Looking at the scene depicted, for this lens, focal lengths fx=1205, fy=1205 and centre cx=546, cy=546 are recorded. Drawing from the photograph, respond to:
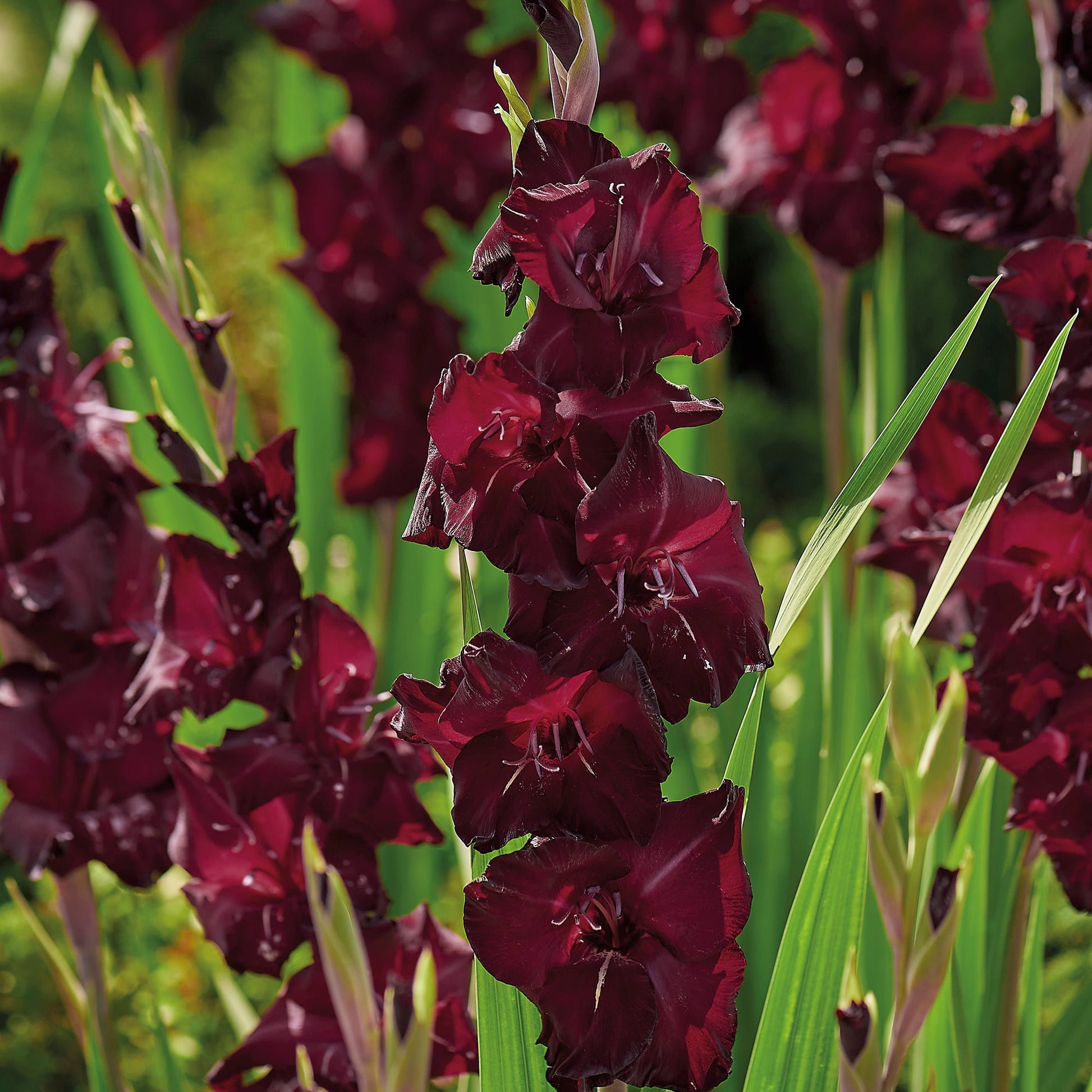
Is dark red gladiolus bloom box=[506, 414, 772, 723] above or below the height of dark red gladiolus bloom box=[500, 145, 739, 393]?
below

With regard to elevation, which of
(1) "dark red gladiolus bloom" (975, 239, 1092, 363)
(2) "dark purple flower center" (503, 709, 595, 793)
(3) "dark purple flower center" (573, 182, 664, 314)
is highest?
(3) "dark purple flower center" (573, 182, 664, 314)

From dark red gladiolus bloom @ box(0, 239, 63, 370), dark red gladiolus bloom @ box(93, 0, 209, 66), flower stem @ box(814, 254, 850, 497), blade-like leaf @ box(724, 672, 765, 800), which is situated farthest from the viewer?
dark red gladiolus bloom @ box(93, 0, 209, 66)

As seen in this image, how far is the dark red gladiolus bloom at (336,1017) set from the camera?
59cm

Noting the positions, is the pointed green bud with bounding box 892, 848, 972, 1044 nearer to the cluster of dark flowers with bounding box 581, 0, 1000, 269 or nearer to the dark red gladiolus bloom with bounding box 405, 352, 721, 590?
the dark red gladiolus bloom with bounding box 405, 352, 721, 590

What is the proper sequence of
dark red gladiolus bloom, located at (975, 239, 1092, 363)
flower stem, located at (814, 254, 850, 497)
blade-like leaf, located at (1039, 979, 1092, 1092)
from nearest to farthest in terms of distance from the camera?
dark red gladiolus bloom, located at (975, 239, 1092, 363)
blade-like leaf, located at (1039, 979, 1092, 1092)
flower stem, located at (814, 254, 850, 497)

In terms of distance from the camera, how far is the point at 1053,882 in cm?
119

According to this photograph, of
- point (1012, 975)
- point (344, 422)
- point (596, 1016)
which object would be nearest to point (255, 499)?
point (596, 1016)

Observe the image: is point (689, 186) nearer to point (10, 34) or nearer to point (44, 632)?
point (44, 632)

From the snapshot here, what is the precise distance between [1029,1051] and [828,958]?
0.34 m

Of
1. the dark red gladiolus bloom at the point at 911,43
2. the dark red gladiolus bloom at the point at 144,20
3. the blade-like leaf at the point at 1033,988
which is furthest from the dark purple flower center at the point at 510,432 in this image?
the dark red gladiolus bloom at the point at 144,20

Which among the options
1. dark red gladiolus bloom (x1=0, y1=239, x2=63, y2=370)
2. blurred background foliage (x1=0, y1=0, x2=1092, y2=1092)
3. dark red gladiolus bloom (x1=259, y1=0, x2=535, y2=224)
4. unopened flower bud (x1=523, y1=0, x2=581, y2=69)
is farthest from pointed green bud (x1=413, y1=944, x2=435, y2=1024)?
dark red gladiolus bloom (x1=259, y1=0, x2=535, y2=224)

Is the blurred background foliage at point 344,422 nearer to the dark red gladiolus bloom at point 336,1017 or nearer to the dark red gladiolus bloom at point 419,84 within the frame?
the dark red gladiolus bloom at point 419,84

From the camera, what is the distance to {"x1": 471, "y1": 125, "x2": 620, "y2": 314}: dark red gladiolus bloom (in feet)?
1.41

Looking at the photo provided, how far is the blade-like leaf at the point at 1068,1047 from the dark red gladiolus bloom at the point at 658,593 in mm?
549
